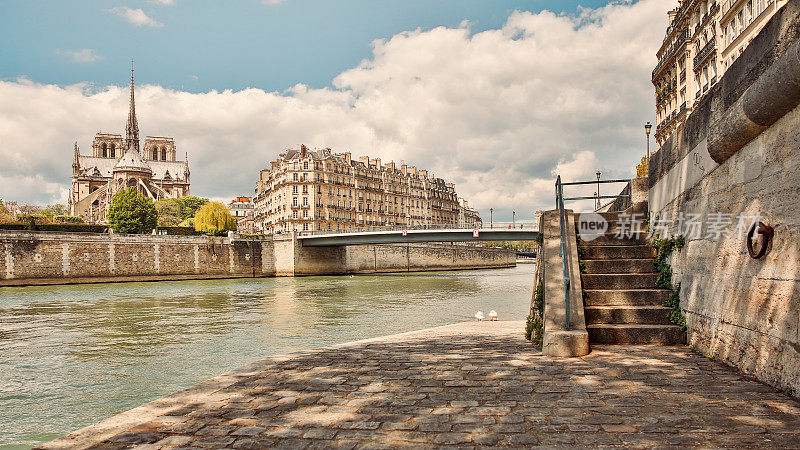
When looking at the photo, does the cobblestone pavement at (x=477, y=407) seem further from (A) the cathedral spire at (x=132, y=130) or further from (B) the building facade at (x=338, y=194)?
(A) the cathedral spire at (x=132, y=130)

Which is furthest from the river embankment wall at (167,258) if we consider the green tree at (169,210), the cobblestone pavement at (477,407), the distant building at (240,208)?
the distant building at (240,208)

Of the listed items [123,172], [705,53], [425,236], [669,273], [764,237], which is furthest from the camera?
[123,172]

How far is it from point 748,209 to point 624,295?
2.19 meters

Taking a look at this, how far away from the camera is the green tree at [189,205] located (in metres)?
115

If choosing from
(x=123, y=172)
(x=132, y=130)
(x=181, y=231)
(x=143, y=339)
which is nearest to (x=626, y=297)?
(x=143, y=339)

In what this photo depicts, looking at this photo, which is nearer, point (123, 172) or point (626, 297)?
point (626, 297)

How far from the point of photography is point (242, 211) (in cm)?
15400

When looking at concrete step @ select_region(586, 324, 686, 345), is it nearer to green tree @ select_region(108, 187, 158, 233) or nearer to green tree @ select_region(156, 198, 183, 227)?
green tree @ select_region(108, 187, 158, 233)

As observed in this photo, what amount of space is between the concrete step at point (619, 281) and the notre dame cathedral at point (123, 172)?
11735 cm

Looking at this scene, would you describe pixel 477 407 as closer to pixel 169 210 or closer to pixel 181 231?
pixel 181 231

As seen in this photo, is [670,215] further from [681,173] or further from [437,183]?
[437,183]

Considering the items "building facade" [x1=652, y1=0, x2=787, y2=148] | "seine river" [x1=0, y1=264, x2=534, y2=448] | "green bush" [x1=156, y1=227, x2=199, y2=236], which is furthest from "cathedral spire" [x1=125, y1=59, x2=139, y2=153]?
"building facade" [x1=652, y1=0, x2=787, y2=148]

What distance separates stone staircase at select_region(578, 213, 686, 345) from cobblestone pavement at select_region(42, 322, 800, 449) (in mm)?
341

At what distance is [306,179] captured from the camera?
8650 centimetres
